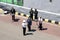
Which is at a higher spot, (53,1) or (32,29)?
(53,1)

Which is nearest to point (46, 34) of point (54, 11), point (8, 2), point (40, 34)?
point (40, 34)

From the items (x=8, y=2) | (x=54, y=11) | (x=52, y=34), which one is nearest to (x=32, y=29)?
(x=52, y=34)

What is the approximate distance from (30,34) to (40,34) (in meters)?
1.00

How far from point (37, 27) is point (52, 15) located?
3.99 meters

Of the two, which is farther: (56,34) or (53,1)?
(53,1)

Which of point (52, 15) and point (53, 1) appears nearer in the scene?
point (52, 15)

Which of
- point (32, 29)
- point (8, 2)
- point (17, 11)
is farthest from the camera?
point (8, 2)

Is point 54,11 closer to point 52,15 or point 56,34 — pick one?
point 52,15

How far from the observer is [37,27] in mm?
28141

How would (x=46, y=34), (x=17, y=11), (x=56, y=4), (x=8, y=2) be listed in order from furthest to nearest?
(x=8, y=2)
(x=17, y=11)
(x=56, y=4)
(x=46, y=34)

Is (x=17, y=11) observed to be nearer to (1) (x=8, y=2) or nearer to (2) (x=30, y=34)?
(1) (x=8, y=2)

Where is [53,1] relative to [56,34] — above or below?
above

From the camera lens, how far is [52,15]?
31.3 metres

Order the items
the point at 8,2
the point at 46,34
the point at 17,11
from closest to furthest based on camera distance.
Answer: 1. the point at 46,34
2. the point at 17,11
3. the point at 8,2
